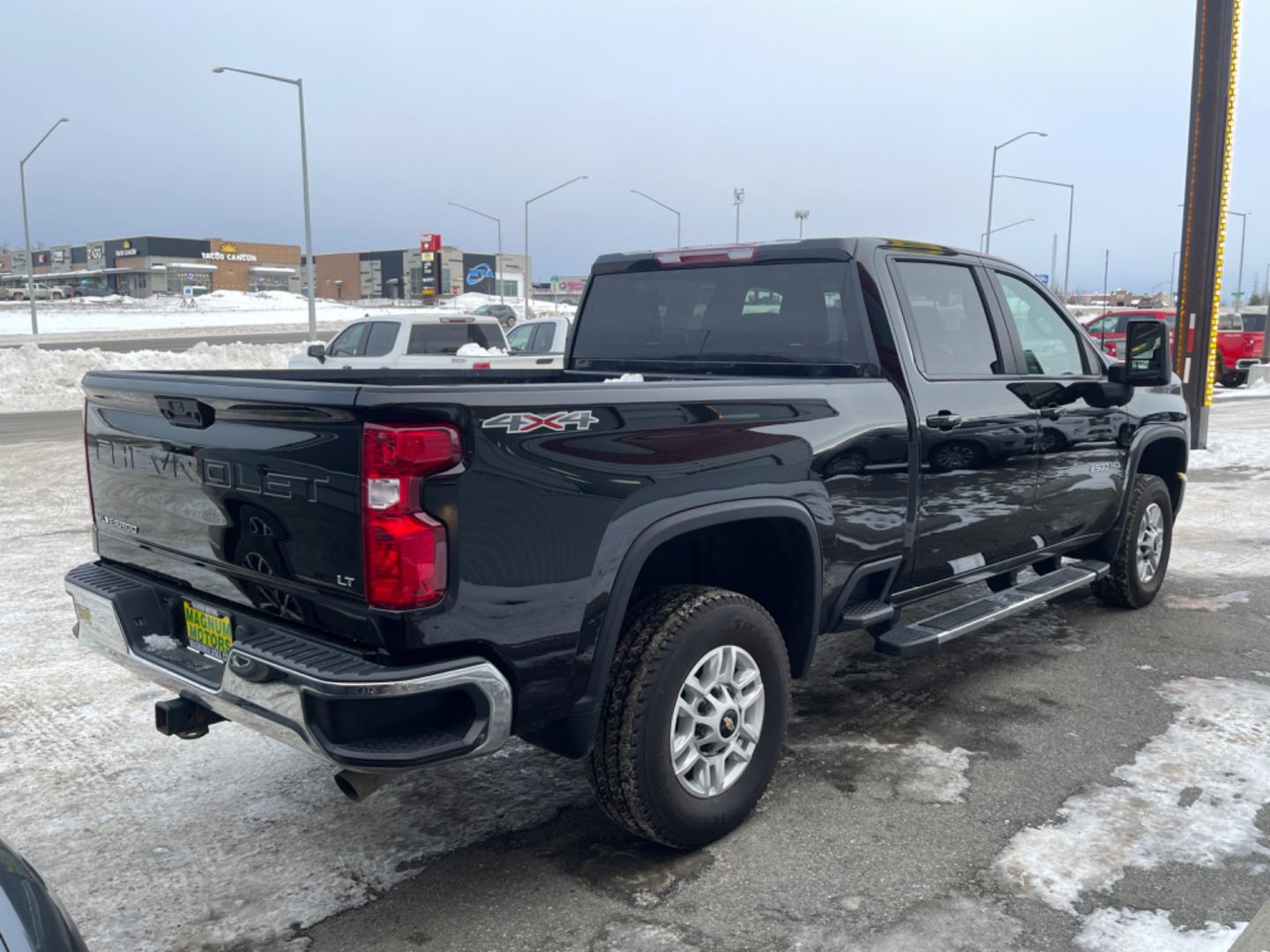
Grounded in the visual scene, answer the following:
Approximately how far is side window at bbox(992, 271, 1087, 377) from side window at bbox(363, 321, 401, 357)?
12.3 m

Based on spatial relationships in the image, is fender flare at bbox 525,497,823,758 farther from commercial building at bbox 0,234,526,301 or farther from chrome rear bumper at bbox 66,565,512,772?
commercial building at bbox 0,234,526,301

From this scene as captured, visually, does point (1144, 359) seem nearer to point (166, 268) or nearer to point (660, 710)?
point (660, 710)

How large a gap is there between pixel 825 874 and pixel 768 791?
2.03ft

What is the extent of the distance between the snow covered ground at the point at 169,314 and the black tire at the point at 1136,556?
1545 inches

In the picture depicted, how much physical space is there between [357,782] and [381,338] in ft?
46.7

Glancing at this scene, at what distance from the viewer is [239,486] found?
3.00 meters

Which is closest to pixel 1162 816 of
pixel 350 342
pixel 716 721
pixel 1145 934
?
pixel 1145 934

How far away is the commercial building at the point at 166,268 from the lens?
110 meters

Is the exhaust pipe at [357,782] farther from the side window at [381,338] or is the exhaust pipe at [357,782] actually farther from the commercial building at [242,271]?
the commercial building at [242,271]

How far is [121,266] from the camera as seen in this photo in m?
120

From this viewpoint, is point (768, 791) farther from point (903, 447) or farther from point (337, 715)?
point (337, 715)

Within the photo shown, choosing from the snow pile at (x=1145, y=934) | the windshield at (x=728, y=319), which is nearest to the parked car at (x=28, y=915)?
the snow pile at (x=1145, y=934)

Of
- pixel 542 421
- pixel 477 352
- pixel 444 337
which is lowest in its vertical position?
pixel 477 352

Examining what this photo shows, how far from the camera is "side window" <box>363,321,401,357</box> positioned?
53.6 ft
